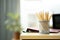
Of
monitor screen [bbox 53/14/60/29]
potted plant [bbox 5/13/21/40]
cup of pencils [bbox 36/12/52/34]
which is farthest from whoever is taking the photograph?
potted plant [bbox 5/13/21/40]

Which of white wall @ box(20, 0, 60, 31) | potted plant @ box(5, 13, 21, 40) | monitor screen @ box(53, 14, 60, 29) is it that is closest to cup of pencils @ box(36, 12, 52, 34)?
monitor screen @ box(53, 14, 60, 29)

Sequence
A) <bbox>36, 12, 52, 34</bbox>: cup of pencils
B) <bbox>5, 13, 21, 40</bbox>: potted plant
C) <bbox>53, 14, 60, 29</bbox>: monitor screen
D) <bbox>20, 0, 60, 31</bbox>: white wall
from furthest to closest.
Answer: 1. <bbox>5, 13, 21, 40</bbox>: potted plant
2. <bbox>20, 0, 60, 31</bbox>: white wall
3. <bbox>53, 14, 60, 29</bbox>: monitor screen
4. <bbox>36, 12, 52, 34</bbox>: cup of pencils

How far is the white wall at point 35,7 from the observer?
1.82m

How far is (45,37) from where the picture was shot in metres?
0.87

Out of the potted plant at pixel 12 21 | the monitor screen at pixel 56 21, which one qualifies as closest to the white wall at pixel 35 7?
the potted plant at pixel 12 21

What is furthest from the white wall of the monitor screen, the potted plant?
the monitor screen

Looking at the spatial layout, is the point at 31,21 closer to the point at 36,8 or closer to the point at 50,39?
the point at 36,8

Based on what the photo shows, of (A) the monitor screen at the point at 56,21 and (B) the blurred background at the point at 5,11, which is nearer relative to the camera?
(A) the monitor screen at the point at 56,21

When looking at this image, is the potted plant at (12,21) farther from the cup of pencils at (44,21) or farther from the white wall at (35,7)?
the cup of pencils at (44,21)

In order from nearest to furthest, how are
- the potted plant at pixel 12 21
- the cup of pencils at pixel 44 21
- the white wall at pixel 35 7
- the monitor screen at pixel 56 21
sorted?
the cup of pencils at pixel 44 21
the monitor screen at pixel 56 21
the white wall at pixel 35 7
the potted plant at pixel 12 21

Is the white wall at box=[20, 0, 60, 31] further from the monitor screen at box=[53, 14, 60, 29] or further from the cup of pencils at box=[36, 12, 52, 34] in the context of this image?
the cup of pencils at box=[36, 12, 52, 34]

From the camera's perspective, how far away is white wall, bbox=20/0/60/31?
182 cm

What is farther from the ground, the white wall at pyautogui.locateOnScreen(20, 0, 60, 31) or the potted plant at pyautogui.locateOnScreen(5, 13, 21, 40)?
the white wall at pyautogui.locateOnScreen(20, 0, 60, 31)

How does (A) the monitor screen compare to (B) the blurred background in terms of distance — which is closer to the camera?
(A) the monitor screen
